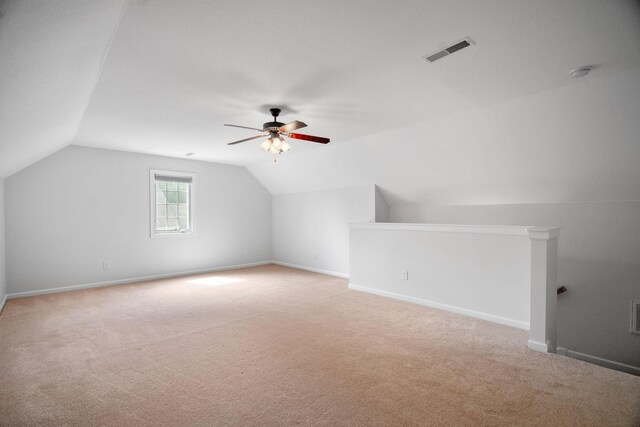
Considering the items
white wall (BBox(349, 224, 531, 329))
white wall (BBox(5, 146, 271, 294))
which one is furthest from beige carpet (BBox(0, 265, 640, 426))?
white wall (BBox(5, 146, 271, 294))

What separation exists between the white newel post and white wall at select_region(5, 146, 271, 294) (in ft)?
19.6

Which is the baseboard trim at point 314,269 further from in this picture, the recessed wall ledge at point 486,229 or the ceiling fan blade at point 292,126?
the ceiling fan blade at point 292,126

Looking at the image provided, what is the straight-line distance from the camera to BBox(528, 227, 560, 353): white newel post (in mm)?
3049

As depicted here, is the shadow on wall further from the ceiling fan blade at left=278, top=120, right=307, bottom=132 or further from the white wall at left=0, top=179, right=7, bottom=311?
the white wall at left=0, top=179, right=7, bottom=311

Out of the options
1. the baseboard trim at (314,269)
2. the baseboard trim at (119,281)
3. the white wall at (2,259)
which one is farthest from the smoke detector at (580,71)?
the white wall at (2,259)

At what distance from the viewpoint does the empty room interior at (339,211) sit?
6.76 feet

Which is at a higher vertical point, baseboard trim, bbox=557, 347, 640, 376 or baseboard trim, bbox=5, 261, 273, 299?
baseboard trim, bbox=5, 261, 273, 299

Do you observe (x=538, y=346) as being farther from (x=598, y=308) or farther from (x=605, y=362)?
(x=605, y=362)

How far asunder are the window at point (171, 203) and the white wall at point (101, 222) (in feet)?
0.40

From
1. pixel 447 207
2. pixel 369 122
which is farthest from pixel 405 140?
pixel 447 207

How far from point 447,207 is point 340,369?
3.54 metres

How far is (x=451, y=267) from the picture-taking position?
4.24 metres

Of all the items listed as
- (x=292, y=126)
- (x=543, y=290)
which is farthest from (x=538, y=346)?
(x=292, y=126)

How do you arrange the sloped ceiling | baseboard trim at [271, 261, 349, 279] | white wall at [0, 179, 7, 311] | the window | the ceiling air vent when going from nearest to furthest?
the sloped ceiling → the ceiling air vent → white wall at [0, 179, 7, 311] → the window → baseboard trim at [271, 261, 349, 279]
